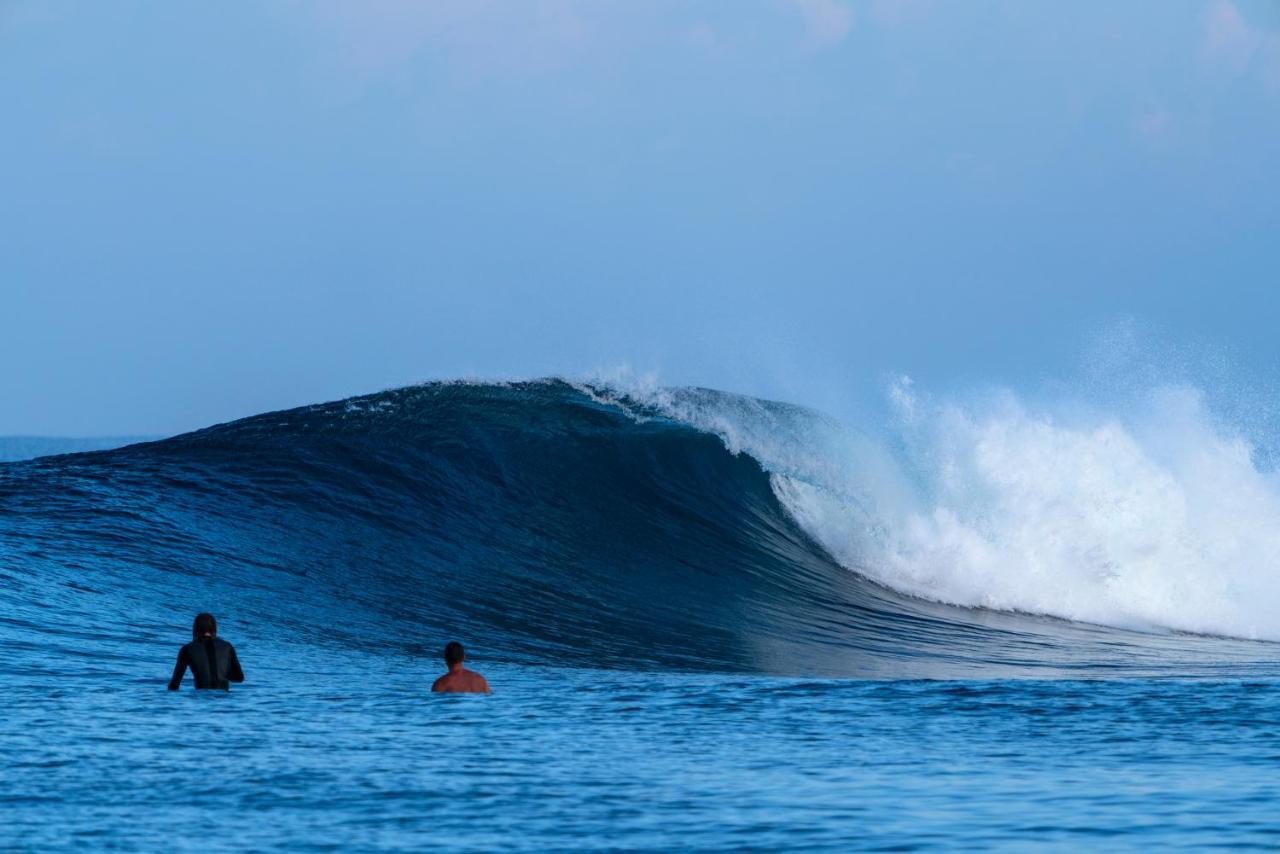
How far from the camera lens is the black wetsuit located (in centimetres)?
844

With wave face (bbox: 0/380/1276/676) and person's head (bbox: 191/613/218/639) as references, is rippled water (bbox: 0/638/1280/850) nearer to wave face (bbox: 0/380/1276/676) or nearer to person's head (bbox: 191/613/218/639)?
person's head (bbox: 191/613/218/639)

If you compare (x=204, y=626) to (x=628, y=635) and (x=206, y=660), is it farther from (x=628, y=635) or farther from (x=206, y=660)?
(x=628, y=635)

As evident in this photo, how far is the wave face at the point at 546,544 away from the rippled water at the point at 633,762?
1925mm

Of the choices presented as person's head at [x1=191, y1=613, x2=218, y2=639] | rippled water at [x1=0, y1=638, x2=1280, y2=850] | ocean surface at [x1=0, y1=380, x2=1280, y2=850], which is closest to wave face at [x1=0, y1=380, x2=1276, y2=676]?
ocean surface at [x1=0, y1=380, x2=1280, y2=850]

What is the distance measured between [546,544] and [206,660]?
6755 millimetres

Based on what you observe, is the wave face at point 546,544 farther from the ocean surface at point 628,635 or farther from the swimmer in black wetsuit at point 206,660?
the swimmer in black wetsuit at point 206,660

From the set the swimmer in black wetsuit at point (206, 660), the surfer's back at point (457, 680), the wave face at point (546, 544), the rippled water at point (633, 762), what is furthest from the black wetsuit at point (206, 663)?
the wave face at point (546, 544)

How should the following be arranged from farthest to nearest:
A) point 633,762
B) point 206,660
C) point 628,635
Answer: point 628,635 → point 206,660 → point 633,762

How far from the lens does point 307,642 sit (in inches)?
424

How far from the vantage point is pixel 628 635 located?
11906 millimetres

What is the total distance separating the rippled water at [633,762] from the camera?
5.45 meters

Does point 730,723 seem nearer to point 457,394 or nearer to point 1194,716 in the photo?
point 1194,716

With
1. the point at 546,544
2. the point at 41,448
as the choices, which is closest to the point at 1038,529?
the point at 546,544

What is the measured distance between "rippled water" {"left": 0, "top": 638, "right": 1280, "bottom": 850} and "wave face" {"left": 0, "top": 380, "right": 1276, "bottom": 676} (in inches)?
75.8
